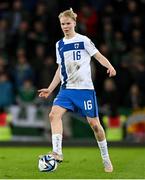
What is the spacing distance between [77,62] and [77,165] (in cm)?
218

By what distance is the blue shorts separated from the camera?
1027 centimetres

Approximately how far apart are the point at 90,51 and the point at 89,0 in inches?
406

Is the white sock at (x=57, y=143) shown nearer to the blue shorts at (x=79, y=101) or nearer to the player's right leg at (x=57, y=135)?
the player's right leg at (x=57, y=135)

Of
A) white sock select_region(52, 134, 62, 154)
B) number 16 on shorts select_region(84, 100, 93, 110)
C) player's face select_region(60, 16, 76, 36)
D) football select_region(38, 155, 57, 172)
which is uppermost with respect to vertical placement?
player's face select_region(60, 16, 76, 36)

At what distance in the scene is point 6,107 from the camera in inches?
712

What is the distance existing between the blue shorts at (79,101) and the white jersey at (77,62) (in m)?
0.08

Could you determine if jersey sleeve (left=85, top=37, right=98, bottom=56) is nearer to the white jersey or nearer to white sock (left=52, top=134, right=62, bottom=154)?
the white jersey

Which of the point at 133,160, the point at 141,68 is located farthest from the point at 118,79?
the point at 133,160

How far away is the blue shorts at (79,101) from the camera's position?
1027 cm

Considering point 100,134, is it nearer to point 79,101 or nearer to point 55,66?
point 79,101

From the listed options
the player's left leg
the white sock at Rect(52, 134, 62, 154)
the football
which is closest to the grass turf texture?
the football

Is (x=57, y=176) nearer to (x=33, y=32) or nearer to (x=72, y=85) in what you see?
(x=72, y=85)

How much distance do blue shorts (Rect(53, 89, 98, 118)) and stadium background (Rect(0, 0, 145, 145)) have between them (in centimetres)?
738

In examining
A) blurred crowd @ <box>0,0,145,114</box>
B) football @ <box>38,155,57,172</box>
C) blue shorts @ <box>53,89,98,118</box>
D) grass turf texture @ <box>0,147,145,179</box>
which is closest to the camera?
football @ <box>38,155,57,172</box>
